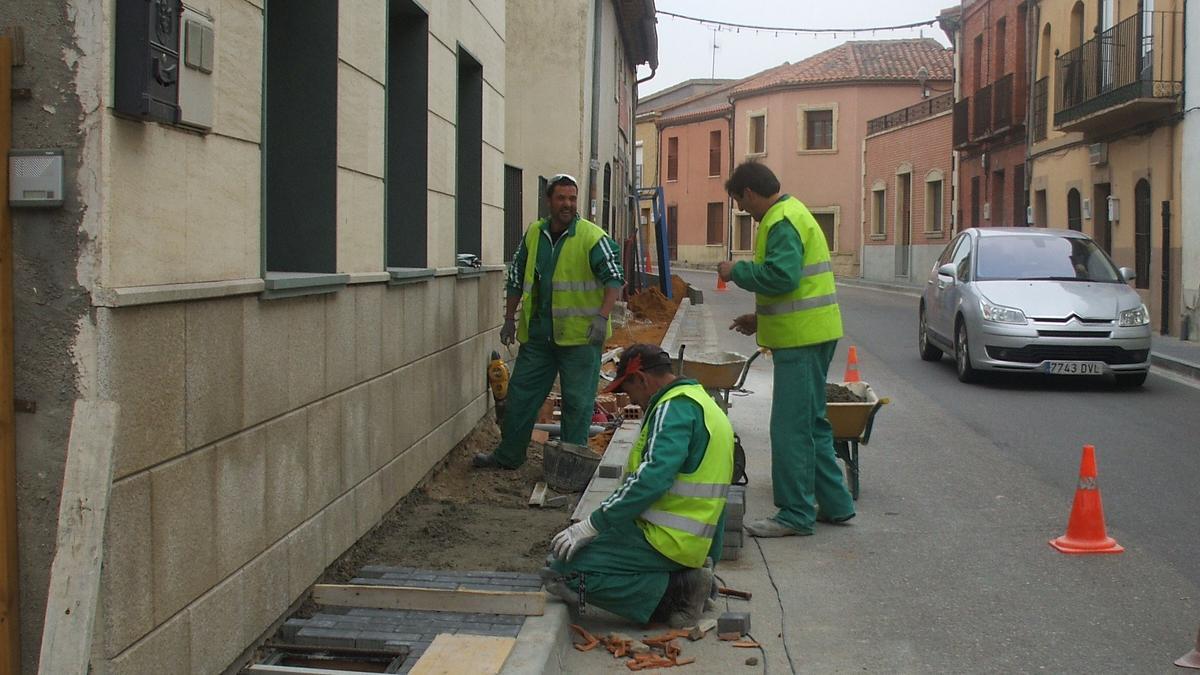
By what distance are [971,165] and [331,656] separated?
34.3m

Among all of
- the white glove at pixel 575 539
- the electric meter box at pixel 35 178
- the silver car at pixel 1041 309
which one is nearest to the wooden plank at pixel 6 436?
the electric meter box at pixel 35 178

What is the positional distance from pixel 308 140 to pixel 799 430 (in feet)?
9.64

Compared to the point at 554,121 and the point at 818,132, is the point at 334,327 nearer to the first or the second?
the point at 554,121

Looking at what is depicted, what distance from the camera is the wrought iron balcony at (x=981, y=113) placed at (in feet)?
110

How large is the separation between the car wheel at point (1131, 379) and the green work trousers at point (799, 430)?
25.2 ft

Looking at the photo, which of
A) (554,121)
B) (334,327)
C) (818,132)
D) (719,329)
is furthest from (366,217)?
(818,132)

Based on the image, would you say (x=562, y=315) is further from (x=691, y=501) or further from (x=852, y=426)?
(x=691, y=501)

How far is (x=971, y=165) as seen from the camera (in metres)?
36.7

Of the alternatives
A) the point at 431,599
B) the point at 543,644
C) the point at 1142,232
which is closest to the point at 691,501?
the point at 543,644

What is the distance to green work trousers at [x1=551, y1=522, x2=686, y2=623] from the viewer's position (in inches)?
204

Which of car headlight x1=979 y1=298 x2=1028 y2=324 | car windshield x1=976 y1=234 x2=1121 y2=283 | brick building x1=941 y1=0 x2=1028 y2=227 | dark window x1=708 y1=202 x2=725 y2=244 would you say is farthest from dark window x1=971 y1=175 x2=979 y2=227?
dark window x1=708 y1=202 x2=725 y2=244

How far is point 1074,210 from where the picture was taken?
2716 cm

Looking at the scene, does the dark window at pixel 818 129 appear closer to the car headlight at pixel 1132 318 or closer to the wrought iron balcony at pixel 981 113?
the wrought iron balcony at pixel 981 113

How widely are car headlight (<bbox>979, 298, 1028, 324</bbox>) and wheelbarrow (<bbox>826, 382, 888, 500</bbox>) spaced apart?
6.01 metres
